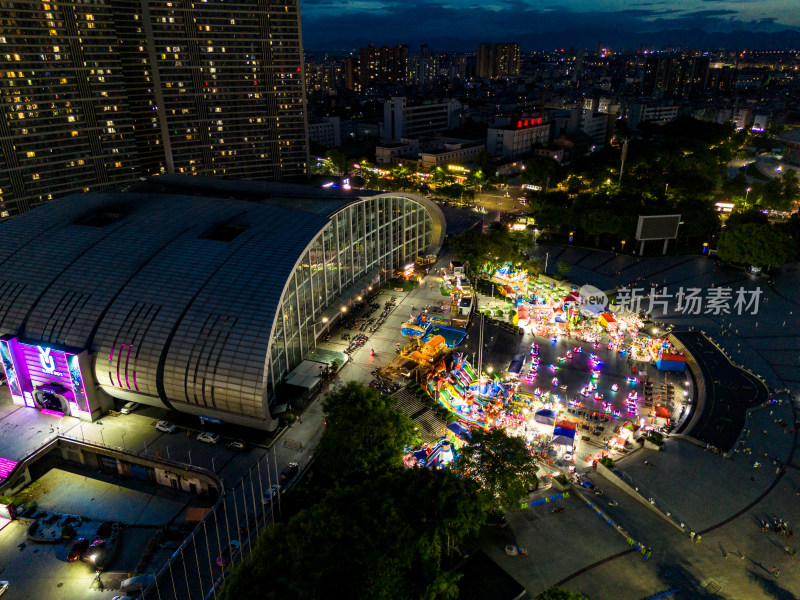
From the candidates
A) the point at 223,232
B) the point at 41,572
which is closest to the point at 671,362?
the point at 223,232

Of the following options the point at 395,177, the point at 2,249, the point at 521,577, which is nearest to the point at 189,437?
the point at 521,577

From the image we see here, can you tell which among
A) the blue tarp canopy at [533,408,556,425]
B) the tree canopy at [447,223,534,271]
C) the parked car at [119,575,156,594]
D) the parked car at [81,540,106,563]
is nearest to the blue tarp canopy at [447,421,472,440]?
the blue tarp canopy at [533,408,556,425]

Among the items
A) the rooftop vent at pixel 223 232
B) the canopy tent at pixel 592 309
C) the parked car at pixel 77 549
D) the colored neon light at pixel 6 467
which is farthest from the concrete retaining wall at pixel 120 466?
the canopy tent at pixel 592 309

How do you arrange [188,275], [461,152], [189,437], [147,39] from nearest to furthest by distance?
1. [189,437]
2. [188,275]
3. [147,39]
4. [461,152]

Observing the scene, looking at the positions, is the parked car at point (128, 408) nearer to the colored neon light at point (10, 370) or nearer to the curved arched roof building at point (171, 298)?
the curved arched roof building at point (171, 298)

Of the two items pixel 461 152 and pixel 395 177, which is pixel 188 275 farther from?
pixel 461 152

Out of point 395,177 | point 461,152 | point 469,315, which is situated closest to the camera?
point 469,315
